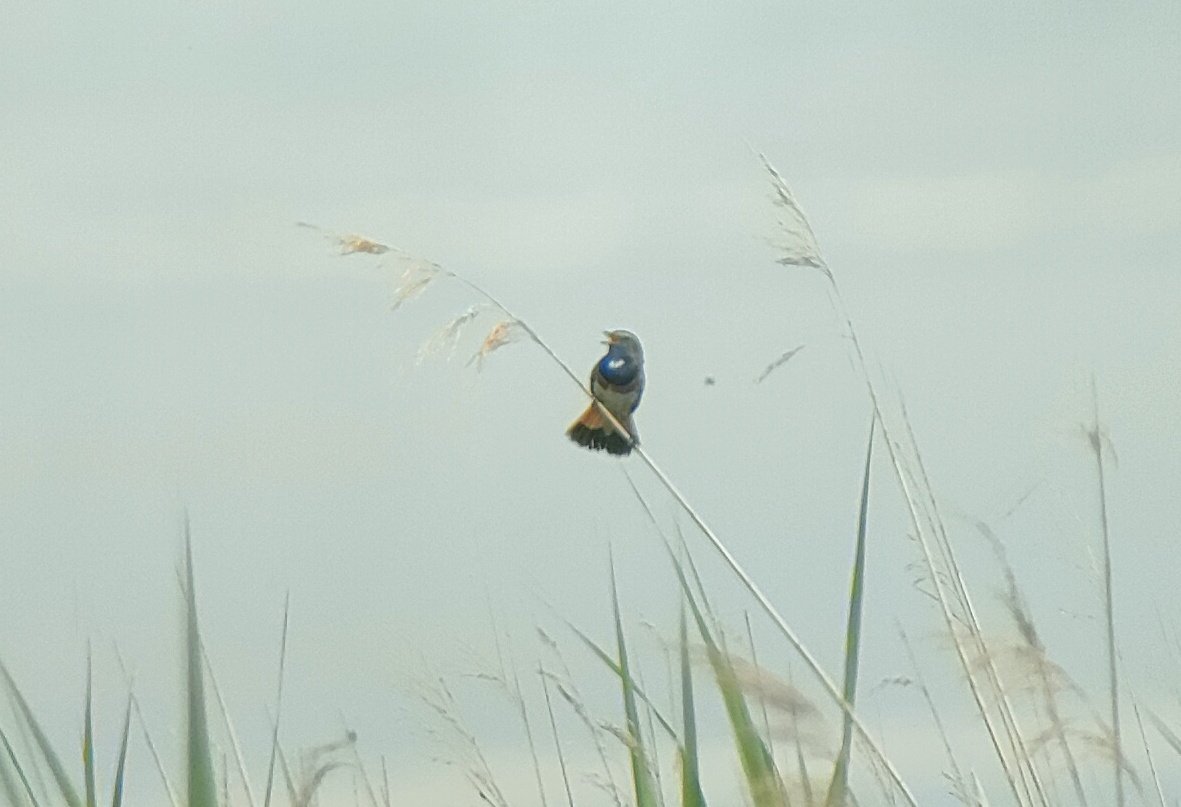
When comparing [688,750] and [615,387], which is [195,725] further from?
[615,387]

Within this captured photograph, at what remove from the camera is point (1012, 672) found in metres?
1.41

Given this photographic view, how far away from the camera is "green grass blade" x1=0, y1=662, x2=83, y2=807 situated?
1.34m

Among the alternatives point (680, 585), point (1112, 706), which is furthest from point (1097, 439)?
point (680, 585)

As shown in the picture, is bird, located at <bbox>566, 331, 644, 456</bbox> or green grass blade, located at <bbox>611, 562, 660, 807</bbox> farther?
bird, located at <bbox>566, 331, 644, 456</bbox>

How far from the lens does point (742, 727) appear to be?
4.30ft

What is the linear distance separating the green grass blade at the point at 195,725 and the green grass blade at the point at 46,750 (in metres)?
0.19

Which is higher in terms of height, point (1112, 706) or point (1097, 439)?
point (1097, 439)

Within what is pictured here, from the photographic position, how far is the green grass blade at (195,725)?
1.21m

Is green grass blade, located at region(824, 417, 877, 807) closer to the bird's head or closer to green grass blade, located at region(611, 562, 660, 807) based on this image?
green grass blade, located at region(611, 562, 660, 807)

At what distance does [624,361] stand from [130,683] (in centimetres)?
95

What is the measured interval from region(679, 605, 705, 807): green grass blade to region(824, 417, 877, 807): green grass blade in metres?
0.12

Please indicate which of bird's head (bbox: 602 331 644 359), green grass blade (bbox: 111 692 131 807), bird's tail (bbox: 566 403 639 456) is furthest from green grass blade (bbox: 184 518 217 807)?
bird's head (bbox: 602 331 644 359)

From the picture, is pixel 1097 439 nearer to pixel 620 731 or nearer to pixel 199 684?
pixel 620 731

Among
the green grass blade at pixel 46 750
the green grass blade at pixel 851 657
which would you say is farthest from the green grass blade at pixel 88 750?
the green grass blade at pixel 851 657
